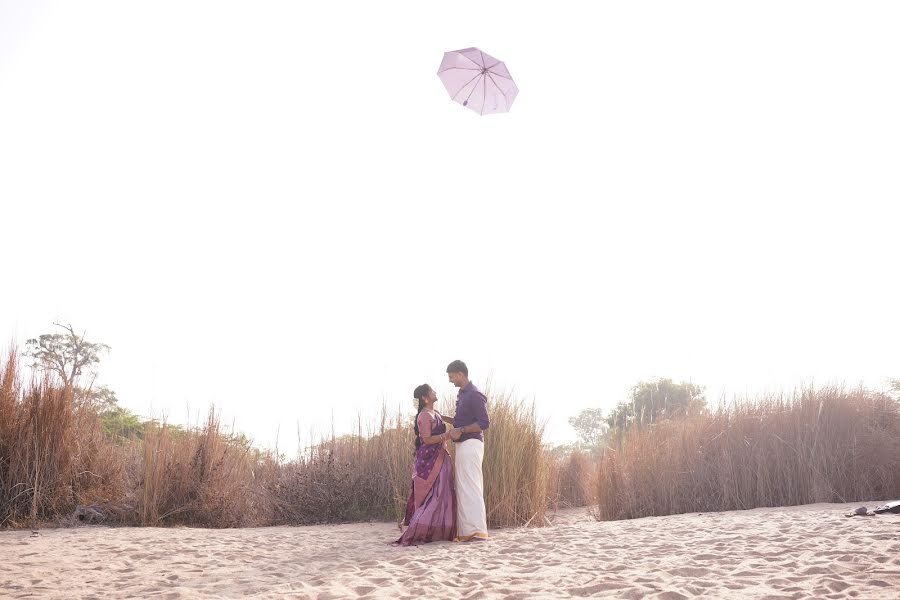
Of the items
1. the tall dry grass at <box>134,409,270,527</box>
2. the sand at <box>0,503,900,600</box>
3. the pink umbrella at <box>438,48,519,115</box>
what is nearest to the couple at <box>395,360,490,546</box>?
the sand at <box>0,503,900,600</box>

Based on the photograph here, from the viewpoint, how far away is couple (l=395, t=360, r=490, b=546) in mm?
6254

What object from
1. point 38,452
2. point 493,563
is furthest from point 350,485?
point 493,563

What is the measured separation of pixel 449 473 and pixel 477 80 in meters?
4.96

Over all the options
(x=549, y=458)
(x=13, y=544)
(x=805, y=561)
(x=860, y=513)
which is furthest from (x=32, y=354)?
(x=860, y=513)

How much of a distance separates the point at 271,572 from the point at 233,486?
381 cm

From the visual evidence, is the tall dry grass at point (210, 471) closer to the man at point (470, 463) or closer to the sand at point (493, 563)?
the sand at point (493, 563)

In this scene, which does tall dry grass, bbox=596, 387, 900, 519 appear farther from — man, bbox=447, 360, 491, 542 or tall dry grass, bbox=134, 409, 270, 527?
tall dry grass, bbox=134, 409, 270, 527

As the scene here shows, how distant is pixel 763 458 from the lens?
8.75m

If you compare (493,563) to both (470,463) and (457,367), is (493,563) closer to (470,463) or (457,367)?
(470,463)

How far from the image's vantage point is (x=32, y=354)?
7.38 meters

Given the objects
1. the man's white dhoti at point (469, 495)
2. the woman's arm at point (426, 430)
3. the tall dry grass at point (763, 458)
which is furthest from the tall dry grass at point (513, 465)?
the tall dry grass at point (763, 458)

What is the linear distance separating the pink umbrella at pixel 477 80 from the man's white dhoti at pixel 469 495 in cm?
450

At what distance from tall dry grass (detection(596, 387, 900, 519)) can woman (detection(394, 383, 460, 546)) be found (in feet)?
12.5

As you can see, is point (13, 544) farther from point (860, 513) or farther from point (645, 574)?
point (860, 513)
